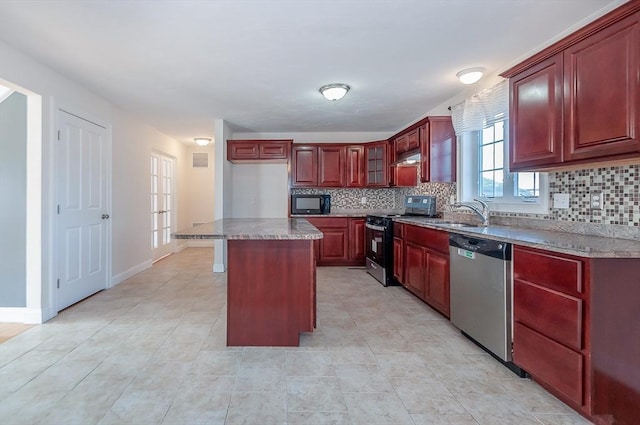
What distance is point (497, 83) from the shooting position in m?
2.98

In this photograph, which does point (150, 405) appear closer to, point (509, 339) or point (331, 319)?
point (331, 319)

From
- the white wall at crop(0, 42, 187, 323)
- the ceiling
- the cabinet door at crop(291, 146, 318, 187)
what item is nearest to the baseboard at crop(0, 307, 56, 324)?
the white wall at crop(0, 42, 187, 323)

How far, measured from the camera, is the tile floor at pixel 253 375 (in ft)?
5.35

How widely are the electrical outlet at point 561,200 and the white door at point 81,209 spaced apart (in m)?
4.34

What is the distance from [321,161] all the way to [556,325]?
4183mm

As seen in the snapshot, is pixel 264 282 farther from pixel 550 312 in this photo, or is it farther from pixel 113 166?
pixel 113 166

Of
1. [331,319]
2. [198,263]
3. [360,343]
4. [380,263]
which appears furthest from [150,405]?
[198,263]

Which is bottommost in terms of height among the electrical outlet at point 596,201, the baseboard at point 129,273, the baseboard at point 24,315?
the baseboard at point 24,315

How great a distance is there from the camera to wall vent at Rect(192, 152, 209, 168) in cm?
723

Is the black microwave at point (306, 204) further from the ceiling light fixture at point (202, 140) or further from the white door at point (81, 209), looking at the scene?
the white door at point (81, 209)

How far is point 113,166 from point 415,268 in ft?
12.7

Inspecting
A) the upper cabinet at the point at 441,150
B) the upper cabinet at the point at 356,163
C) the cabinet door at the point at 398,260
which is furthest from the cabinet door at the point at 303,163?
the upper cabinet at the point at 441,150

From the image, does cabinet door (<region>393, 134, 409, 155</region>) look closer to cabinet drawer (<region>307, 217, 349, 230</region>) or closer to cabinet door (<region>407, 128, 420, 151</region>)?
cabinet door (<region>407, 128, 420, 151</region>)

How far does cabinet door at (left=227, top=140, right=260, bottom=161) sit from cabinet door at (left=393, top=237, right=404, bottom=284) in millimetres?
2694
